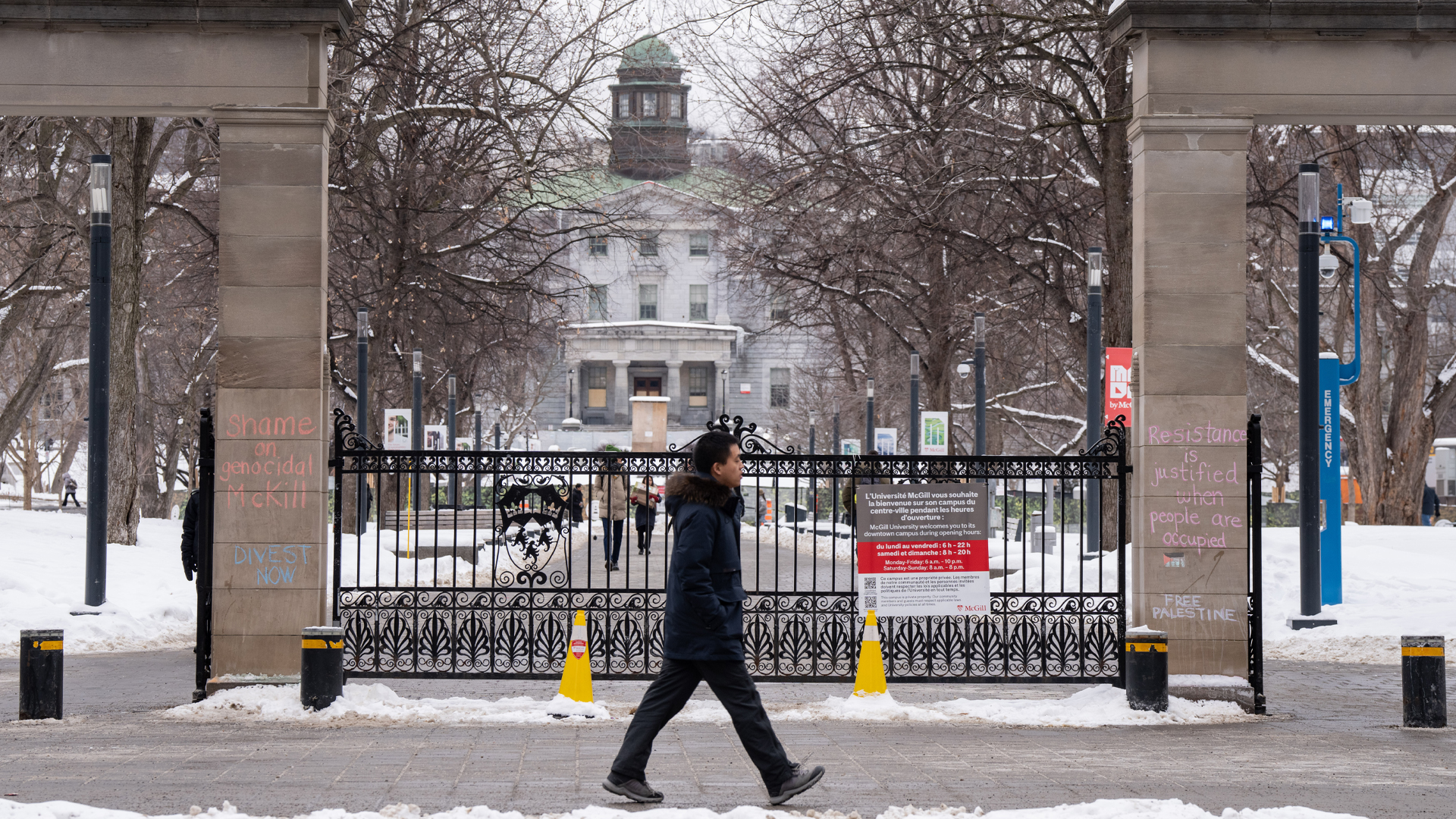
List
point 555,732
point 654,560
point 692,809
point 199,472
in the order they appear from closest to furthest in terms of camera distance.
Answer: point 692,809, point 555,732, point 199,472, point 654,560

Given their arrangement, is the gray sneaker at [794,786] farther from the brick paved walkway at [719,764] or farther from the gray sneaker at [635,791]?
the gray sneaker at [635,791]

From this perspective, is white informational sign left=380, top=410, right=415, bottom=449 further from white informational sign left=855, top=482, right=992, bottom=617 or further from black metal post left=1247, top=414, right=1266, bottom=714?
black metal post left=1247, top=414, right=1266, bottom=714

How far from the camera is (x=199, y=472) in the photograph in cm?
1112

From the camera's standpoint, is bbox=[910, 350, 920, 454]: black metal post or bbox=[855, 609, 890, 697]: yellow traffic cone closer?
bbox=[855, 609, 890, 697]: yellow traffic cone

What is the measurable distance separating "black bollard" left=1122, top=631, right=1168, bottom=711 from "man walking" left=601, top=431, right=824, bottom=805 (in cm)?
426

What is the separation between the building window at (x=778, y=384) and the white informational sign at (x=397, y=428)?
72.2 meters

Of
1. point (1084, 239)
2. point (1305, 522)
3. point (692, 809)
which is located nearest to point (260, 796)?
point (692, 809)

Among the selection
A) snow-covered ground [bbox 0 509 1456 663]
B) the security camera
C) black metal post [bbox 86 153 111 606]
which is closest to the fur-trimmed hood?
snow-covered ground [bbox 0 509 1456 663]

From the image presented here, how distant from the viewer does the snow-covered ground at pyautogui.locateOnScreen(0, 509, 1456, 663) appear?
1571 centimetres

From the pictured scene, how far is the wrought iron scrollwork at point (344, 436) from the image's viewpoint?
37.3 ft

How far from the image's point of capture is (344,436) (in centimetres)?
1162

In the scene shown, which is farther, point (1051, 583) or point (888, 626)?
point (1051, 583)

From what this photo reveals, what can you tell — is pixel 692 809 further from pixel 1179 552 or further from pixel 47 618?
pixel 47 618

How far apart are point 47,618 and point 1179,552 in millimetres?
11702
